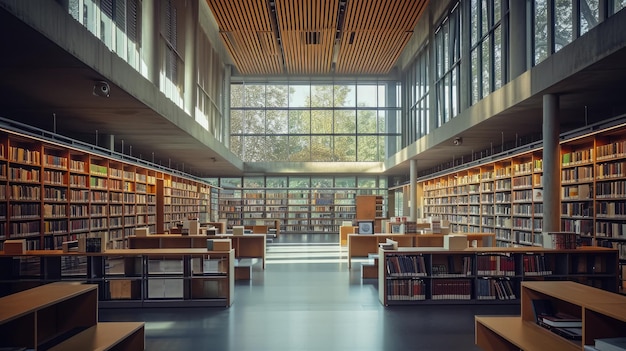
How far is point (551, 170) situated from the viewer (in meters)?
7.28

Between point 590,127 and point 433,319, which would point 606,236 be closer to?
point 590,127

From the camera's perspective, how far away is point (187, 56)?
14.3 metres

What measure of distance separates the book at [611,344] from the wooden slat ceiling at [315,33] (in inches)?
485

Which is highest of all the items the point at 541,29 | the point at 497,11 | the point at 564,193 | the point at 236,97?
the point at 236,97

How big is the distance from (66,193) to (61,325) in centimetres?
565

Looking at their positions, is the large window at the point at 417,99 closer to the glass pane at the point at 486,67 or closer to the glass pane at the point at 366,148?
the glass pane at the point at 366,148

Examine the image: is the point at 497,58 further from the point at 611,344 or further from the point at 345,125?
the point at 345,125

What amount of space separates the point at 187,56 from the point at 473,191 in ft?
28.1

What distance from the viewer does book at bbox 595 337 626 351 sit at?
2.71m

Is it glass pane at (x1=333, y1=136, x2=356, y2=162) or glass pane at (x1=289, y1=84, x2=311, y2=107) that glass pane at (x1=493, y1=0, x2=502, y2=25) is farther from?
glass pane at (x1=289, y1=84, x2=311, y2=107)

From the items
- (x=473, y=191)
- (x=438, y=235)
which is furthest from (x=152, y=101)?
(x=473, y=191)

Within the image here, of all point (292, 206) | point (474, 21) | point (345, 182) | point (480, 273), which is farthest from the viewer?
point (345, 182)

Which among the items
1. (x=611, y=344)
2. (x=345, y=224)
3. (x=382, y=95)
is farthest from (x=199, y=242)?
(x=382, y=95)

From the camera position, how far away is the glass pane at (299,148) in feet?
78.2
